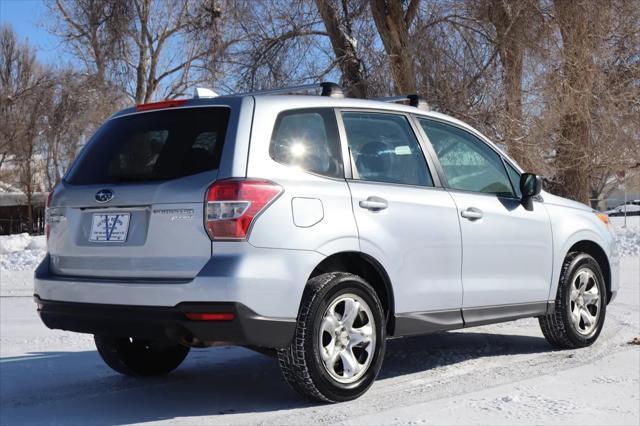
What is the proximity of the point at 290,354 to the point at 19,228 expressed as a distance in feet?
128

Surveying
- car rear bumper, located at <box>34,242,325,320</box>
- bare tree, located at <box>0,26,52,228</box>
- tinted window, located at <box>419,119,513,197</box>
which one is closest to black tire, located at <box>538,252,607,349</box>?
tinted window, located at <box>419,119,513,197</box>

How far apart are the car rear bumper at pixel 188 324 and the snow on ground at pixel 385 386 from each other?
46 centimetres

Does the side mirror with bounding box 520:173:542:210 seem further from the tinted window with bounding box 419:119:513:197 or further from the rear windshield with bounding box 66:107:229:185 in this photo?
the rear windshield with bounding box 66:107:229:185

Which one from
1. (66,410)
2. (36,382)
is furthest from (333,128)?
(36,382)

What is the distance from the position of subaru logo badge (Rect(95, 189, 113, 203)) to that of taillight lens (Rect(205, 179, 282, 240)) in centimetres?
67

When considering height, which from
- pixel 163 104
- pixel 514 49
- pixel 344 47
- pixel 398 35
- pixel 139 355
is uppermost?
pixel 398 35

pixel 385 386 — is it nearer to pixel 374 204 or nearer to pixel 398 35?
pixel 374 204

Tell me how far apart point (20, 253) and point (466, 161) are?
42.8 feet

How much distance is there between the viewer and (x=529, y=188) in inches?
252

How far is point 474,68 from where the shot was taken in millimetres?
15734

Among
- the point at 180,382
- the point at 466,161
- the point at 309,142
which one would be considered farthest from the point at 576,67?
the point at 180,382

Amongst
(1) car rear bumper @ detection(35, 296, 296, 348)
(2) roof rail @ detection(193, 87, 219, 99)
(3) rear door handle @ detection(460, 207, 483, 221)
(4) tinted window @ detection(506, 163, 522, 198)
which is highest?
(2) roof rail @ detection(193, 87, 219, 99)

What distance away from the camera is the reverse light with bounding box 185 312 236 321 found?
4453mm

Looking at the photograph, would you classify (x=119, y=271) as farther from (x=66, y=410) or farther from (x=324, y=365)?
(x=324, y=365)
